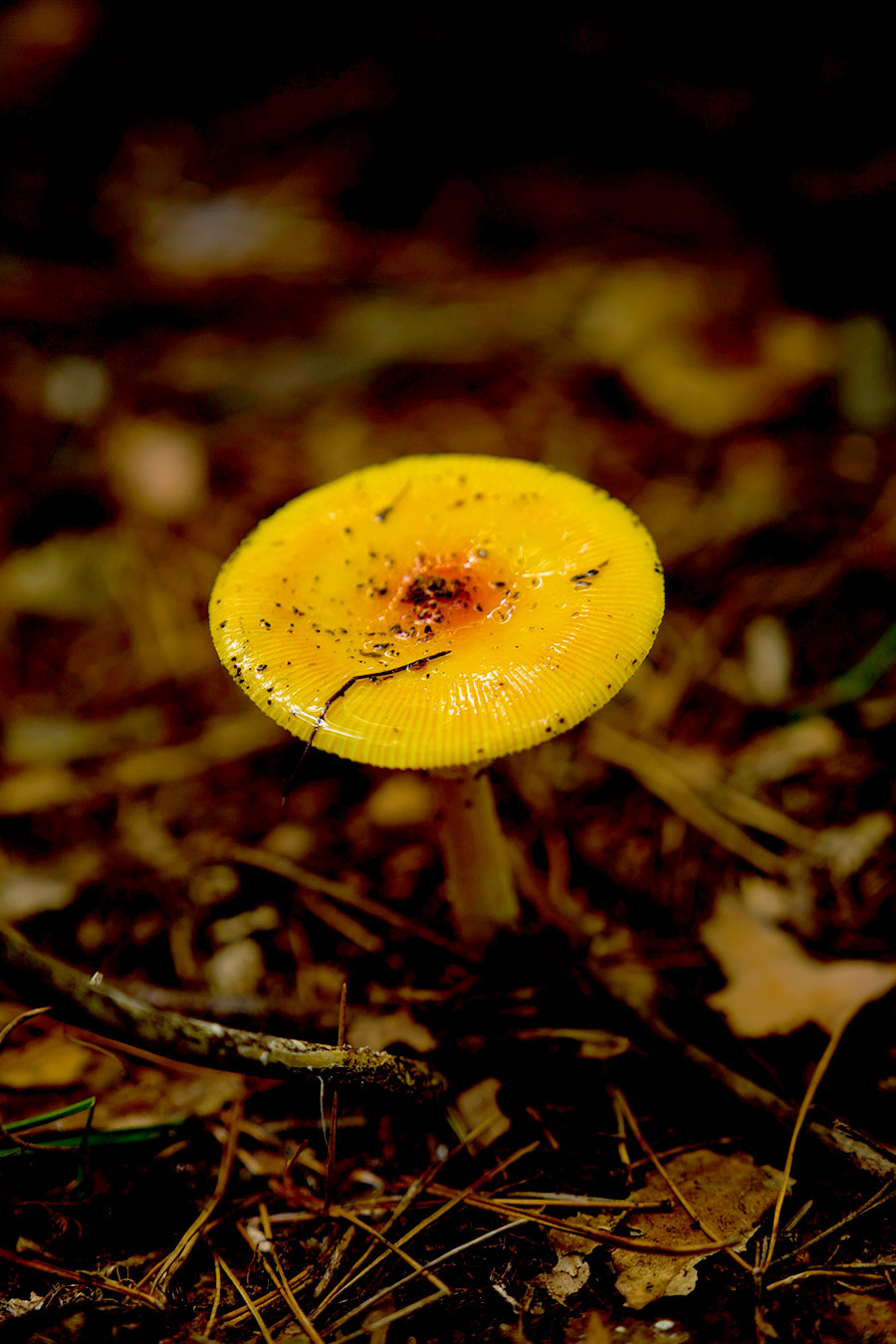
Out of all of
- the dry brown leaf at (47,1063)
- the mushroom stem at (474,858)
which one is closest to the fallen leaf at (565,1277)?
the mushroom stem at (474,858)

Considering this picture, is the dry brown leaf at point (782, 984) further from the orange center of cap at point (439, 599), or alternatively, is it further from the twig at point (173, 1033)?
the orange center of cap at point (439, 599)

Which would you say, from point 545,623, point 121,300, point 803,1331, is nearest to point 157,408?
point 121,300

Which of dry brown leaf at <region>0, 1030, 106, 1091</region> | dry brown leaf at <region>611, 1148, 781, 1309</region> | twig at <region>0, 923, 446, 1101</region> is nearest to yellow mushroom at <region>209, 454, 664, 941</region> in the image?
twig at <region>0, 923, 446, 1101</region>

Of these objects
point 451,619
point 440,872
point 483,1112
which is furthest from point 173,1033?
point 440,872

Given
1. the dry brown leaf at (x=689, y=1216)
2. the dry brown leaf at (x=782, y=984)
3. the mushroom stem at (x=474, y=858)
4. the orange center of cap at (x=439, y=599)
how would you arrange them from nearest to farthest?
the dry brown leaf at (x=689, y=1216), the orange center of cap at (x=439, y=599), the dry brown leaf at (x=782, y=984), the mushroom stem at (x=474, y=858)

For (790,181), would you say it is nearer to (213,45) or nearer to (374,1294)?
(213,45)

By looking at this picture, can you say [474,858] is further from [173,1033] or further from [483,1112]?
[173,1033]

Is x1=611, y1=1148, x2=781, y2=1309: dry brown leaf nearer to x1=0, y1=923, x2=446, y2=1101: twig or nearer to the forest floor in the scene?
the forest floor

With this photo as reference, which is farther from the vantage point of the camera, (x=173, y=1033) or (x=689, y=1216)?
(x=689, y=1216)
